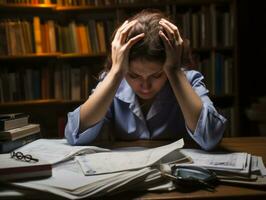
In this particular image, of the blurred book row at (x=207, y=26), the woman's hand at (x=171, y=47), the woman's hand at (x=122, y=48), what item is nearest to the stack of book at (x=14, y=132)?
the woman's hand at (x=122, y=48)

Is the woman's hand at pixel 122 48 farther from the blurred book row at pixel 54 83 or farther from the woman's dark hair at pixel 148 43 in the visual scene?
the blurred book row at pixel 54 83

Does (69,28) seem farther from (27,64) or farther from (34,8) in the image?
(27,64)

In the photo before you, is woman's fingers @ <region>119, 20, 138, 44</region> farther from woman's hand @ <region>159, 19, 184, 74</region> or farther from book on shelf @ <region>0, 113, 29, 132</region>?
book on shelf @ <region>0, 113, 29, 132</region>

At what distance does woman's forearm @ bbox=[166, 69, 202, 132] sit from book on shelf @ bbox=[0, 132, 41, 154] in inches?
19.7

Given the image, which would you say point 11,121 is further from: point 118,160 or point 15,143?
point 118,160

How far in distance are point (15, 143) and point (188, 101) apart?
535mm

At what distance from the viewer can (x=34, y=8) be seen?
2.80 m

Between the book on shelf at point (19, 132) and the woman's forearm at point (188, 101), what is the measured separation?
0.49m

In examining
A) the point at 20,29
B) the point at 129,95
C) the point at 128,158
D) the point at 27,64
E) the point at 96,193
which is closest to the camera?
the point at 96,193

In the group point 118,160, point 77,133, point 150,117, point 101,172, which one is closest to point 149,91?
point 150,117

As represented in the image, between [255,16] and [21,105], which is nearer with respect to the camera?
[21,105]

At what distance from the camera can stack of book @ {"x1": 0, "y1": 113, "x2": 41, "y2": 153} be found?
3.43ft

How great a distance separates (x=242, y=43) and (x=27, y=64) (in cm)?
181

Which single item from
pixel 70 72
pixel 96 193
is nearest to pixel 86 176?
pixel 96 193
